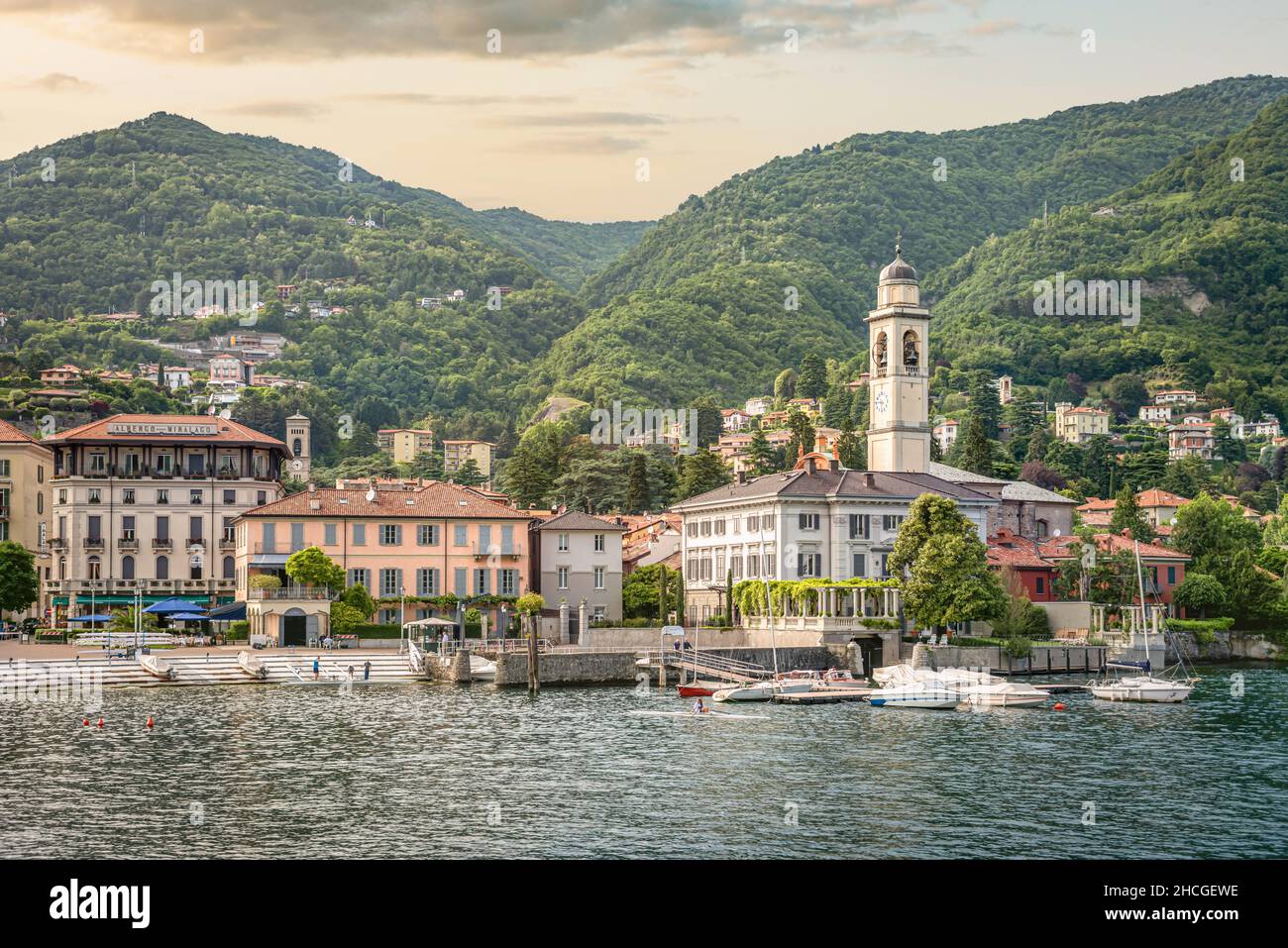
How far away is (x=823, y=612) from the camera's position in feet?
281

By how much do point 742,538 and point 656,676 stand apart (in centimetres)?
1961

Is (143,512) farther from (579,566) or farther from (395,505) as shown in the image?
(579,566)

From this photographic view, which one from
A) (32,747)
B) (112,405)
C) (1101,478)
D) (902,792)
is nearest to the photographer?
(902,792)

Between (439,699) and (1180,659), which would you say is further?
(1180,659)

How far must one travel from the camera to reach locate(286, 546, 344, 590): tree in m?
85.2

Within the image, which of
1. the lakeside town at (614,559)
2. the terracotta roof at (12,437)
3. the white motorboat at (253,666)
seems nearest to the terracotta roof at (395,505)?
the lakeside town at (614,559)

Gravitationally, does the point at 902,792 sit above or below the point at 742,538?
below

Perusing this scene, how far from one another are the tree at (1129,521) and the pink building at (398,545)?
44416 mm

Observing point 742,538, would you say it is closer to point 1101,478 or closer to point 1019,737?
point 1019,737

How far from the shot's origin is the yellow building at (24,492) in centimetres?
10662

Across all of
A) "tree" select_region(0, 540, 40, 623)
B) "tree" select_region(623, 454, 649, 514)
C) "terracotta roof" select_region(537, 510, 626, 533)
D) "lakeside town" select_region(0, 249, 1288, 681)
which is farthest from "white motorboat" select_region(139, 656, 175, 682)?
"tree" select_region(623, 454, 649, 514)
